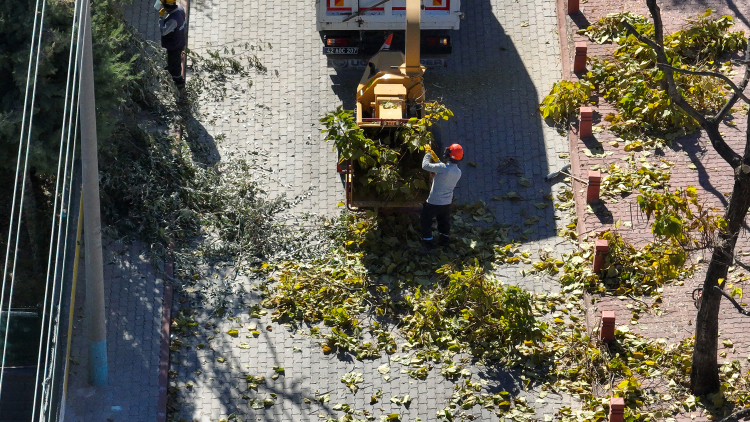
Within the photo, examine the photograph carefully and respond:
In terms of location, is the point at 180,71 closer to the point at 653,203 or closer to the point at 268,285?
the point at 268,285

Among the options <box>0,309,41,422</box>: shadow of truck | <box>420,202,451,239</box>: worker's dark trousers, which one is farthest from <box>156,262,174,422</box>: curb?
<box>420,202,451,239</box>: worker's dark trousers

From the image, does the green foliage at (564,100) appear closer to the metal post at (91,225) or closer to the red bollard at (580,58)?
the red bollard at (580,58)

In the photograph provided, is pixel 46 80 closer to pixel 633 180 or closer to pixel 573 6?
pixel 633 180

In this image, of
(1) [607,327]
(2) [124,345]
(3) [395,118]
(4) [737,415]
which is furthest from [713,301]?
(2) [124,345]

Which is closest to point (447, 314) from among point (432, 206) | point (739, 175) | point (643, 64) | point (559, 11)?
point (432, 206)

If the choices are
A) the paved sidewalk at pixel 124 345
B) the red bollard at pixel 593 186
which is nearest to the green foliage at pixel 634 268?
the red bollard at pixel 593 186
